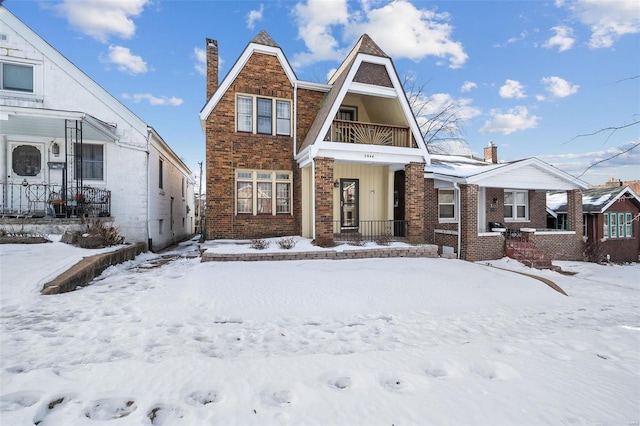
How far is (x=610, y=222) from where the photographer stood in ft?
64.7

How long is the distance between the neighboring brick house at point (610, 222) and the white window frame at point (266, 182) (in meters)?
18.1

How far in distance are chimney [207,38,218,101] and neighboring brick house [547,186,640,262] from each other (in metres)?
21.7

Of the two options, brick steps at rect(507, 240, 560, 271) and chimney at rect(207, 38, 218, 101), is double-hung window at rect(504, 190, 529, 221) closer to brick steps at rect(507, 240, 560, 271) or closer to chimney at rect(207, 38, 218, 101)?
brick steps at rect(507, 240, 560, 271)

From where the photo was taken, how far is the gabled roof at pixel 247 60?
1184 cm

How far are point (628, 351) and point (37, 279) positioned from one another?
9.71m

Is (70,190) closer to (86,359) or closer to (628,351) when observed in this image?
(86,359)

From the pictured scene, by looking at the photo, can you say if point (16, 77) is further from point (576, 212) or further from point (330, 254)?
point (576, 212)

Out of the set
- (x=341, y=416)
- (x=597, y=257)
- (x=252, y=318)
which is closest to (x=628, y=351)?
(x=341, y=416)

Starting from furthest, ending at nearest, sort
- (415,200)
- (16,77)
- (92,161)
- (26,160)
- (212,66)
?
(212,66) → (415,200) → (92,161) → (26,160) → (16,77)

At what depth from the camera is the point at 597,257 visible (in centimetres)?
1733

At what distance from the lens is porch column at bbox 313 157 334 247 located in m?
10.8

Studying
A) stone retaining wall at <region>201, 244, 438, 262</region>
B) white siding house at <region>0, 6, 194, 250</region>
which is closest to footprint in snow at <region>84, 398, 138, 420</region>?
stone retaining wall at <region>201, 244, 438, 262</region>

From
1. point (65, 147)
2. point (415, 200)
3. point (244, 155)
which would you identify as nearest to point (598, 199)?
point (415, 200)

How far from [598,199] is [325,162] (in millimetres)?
20120
